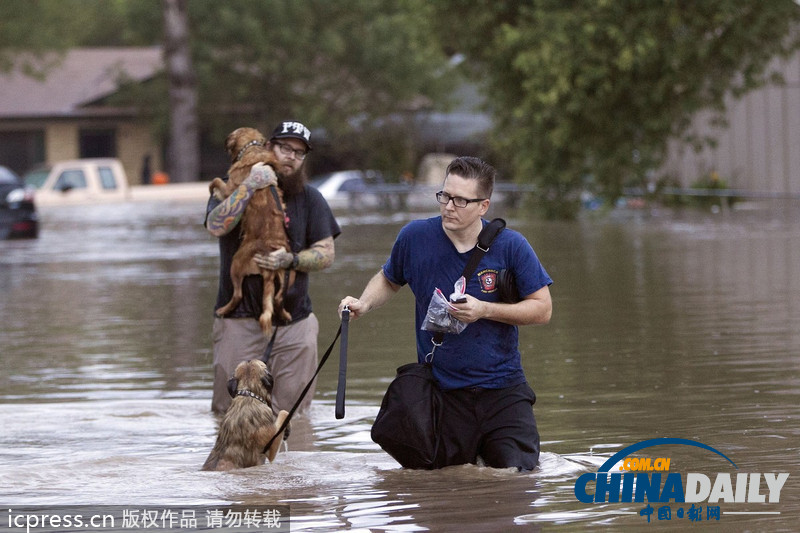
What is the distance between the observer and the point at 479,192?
6750 mm

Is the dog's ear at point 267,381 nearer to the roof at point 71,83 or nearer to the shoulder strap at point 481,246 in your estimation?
the shoulder strap at point 481,246

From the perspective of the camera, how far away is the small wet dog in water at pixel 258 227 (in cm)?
847

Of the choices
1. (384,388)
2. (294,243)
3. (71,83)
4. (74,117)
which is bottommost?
(384,388)

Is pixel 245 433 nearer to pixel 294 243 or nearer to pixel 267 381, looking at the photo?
pixel 267 381

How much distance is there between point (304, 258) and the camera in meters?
8.62

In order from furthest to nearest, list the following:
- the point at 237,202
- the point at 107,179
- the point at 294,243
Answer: the point at 107,179 < the point at 294,243 < the point at 237,202

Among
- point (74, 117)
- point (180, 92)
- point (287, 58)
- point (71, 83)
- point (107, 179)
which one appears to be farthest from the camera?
point (71, 83)

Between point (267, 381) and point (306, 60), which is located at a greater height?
point (306, 60)

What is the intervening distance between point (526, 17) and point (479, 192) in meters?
21.8

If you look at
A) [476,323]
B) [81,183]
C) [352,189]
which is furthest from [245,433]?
[352,189]

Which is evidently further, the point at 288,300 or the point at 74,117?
the point at 74,117

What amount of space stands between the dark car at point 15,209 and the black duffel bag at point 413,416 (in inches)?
887

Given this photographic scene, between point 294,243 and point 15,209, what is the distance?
21065 mm

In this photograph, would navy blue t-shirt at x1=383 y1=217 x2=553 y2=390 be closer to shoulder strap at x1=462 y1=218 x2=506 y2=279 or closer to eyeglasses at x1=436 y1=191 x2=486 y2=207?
shoulder strap at x1=462 y1=218 x2=506 y2=279
